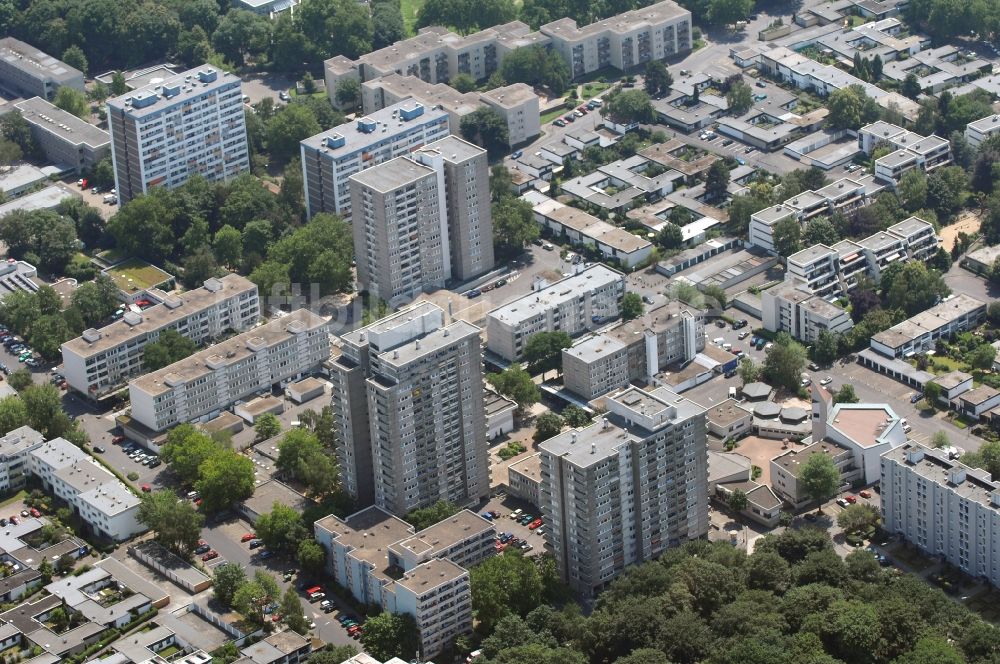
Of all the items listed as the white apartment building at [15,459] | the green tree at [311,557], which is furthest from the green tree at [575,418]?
the white apartment building at [15,459]

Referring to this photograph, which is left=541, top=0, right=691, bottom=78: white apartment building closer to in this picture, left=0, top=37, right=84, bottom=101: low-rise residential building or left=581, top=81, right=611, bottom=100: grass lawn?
left=581, top=81, right=611, bottom=100: grass lawn

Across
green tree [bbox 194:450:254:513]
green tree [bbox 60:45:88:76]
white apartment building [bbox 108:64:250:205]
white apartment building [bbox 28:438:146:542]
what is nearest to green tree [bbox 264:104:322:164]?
white apartment building [bbox 108:64:250:205]

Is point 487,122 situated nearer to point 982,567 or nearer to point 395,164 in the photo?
point 395,164

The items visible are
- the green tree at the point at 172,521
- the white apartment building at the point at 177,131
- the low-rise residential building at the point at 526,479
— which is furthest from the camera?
the white apartment building at the point at 177,131

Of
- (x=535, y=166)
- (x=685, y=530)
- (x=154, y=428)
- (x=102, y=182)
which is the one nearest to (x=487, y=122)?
(x=535, y=166)

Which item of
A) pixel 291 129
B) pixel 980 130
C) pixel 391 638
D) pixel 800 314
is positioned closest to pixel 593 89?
pixel 291 129

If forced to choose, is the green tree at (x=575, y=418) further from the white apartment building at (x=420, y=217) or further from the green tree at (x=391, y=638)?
the green tree at (x=391, y=638)
